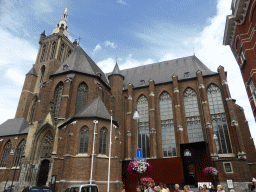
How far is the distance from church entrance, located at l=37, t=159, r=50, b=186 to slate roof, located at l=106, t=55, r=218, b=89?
16.8 m

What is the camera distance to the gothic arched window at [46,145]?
20.7 metres

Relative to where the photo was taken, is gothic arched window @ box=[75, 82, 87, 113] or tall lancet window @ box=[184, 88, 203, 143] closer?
gothic arched window @ box=[75, 82, 87, 113]

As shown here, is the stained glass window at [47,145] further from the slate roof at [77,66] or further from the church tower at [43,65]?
the church tower at [43,65]

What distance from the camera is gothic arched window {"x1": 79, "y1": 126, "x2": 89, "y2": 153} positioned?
61.0 ft

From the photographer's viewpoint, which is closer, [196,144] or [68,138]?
[68,138]

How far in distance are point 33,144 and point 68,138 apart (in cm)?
533

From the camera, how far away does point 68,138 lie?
18641 mm

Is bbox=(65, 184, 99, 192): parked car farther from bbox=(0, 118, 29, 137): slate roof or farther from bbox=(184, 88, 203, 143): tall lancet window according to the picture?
bbox=(0, 118, 29, 137): slate roof

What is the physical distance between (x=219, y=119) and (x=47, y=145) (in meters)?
21.8

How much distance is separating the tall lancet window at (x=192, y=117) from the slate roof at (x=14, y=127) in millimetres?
24985

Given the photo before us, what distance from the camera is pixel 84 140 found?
1895cm

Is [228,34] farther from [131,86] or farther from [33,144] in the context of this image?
[33,144]

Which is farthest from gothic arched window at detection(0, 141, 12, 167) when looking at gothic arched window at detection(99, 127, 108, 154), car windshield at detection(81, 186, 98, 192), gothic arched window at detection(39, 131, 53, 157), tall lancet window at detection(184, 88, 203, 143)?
tall lancet window at detection(184, 88, 203, 143)

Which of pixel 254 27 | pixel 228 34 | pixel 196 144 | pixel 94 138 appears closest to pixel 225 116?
pixel 196 144
